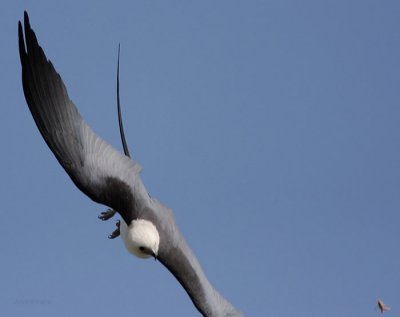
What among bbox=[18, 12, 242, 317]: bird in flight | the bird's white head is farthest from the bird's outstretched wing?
the bird's white head

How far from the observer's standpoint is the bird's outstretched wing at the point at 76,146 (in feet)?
42.9

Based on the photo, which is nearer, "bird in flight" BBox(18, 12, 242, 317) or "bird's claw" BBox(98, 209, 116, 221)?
"bird in flight" BBox(18, 12, 242, 317)

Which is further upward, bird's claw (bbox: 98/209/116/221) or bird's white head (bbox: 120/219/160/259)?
bird's claw (bbox: 98/209/116/221)

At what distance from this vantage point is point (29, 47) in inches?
509

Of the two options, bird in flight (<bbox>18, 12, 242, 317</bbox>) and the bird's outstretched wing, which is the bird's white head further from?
the bird's outstretched wing

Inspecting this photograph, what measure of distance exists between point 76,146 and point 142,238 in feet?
4.02

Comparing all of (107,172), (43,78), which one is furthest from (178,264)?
(43,78)

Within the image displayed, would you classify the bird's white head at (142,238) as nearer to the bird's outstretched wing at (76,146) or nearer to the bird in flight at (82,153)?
the bird in flight at (82,153)

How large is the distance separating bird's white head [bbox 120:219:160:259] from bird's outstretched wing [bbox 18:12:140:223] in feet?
1.42

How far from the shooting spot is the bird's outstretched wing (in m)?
13.1

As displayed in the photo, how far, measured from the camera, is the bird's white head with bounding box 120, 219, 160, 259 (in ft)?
44.1

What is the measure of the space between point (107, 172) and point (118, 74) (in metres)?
1.07

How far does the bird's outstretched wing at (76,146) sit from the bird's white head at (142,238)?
0.43 meters

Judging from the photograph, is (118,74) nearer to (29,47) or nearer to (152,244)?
(29,47)
